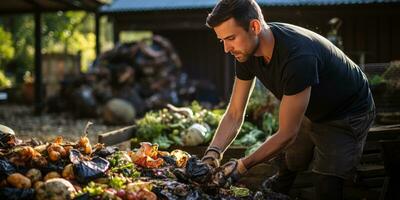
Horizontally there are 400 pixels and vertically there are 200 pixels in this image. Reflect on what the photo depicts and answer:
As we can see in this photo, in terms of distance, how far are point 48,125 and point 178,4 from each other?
19.1 feet

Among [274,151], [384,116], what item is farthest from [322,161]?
[384,116]

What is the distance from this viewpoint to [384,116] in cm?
751

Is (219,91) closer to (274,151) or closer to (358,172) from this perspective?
(358,172)

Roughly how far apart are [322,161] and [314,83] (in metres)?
0.89

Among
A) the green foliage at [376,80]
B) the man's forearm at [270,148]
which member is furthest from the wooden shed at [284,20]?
the man's forearm at [270,148]

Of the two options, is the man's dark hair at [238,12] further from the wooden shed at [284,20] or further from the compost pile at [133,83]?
the compost pile at [133,83]

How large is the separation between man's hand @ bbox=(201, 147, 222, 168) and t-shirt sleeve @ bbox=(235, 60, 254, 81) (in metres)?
0.64

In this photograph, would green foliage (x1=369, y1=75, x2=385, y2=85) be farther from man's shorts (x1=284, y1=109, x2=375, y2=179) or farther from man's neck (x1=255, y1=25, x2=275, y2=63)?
man's neck (x1=255, y1=25, x2=275, y2=63)

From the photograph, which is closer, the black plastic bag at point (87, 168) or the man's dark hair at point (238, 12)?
the man's dark hair at point (238, 12)

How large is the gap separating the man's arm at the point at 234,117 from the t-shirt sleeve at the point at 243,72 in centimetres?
6

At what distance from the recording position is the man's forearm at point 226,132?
473 cm

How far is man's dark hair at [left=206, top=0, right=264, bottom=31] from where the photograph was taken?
13.0 ft

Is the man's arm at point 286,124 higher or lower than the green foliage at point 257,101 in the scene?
higher

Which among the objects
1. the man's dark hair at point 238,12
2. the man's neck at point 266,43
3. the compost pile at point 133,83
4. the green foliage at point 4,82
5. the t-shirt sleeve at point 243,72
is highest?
the man's dark hair at point 238,12
